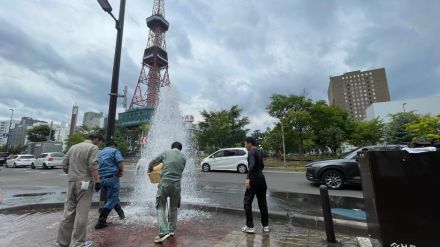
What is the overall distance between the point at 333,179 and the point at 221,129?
822 inches

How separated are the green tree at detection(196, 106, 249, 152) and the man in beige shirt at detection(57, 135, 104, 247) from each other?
25.9 metres

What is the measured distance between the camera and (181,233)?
4.52 m

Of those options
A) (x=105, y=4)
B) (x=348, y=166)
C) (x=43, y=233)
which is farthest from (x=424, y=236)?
(x=105, y=4)

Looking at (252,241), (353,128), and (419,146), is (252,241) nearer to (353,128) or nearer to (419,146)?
(419,146)

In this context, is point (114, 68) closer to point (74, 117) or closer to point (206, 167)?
point (206, 167)

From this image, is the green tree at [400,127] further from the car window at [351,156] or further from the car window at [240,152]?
the car window at [351,156]

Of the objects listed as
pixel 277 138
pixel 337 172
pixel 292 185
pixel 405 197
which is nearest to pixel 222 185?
pixel 292 185

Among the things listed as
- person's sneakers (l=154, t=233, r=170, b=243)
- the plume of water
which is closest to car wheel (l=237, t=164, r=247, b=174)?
the plume of water

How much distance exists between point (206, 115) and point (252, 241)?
1198 inches

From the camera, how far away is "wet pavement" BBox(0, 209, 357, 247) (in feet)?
13.3

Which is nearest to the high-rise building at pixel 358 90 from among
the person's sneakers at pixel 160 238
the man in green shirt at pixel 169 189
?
the man in green shirt at pixel 169 189

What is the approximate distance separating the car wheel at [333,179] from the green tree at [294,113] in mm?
15706

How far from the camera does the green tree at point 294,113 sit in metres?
24.9

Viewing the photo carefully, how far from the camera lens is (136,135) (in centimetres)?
5819
